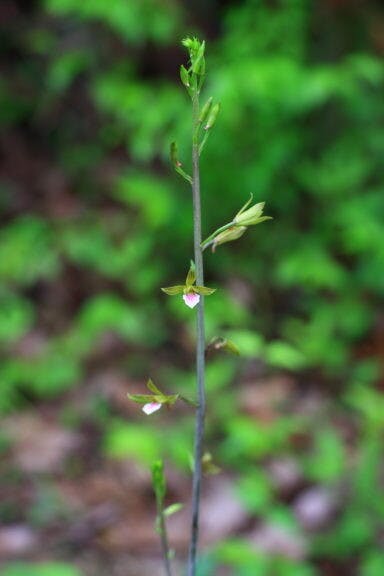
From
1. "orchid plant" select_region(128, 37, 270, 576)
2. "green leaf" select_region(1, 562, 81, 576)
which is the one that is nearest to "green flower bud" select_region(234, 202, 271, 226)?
"orchid plant" select_region(128, 37, 270, 576)

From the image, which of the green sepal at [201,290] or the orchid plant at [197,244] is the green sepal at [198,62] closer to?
the orchid plant at [197,244]

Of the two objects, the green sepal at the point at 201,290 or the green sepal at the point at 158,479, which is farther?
the green sepal at the point at 158,479

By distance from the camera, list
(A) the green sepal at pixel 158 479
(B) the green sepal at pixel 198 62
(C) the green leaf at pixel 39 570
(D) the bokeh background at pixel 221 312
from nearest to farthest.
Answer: (B) the green sepal at pixel 198 62, (A) the green sepal at pixel 158 479, (C) the green leaf at pixel 39 570, (D) the bokeh background at pixel 221 312

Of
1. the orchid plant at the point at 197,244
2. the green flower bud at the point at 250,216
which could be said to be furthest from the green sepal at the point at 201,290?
the green flower bud at the point at 250,216

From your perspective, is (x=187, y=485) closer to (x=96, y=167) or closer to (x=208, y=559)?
(x=208, y=559)

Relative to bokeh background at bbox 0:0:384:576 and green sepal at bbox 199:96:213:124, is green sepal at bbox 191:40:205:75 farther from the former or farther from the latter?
bokeh background at bbox 0:0:384:576

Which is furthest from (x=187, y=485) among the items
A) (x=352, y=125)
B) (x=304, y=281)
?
(x=352, y=125)
